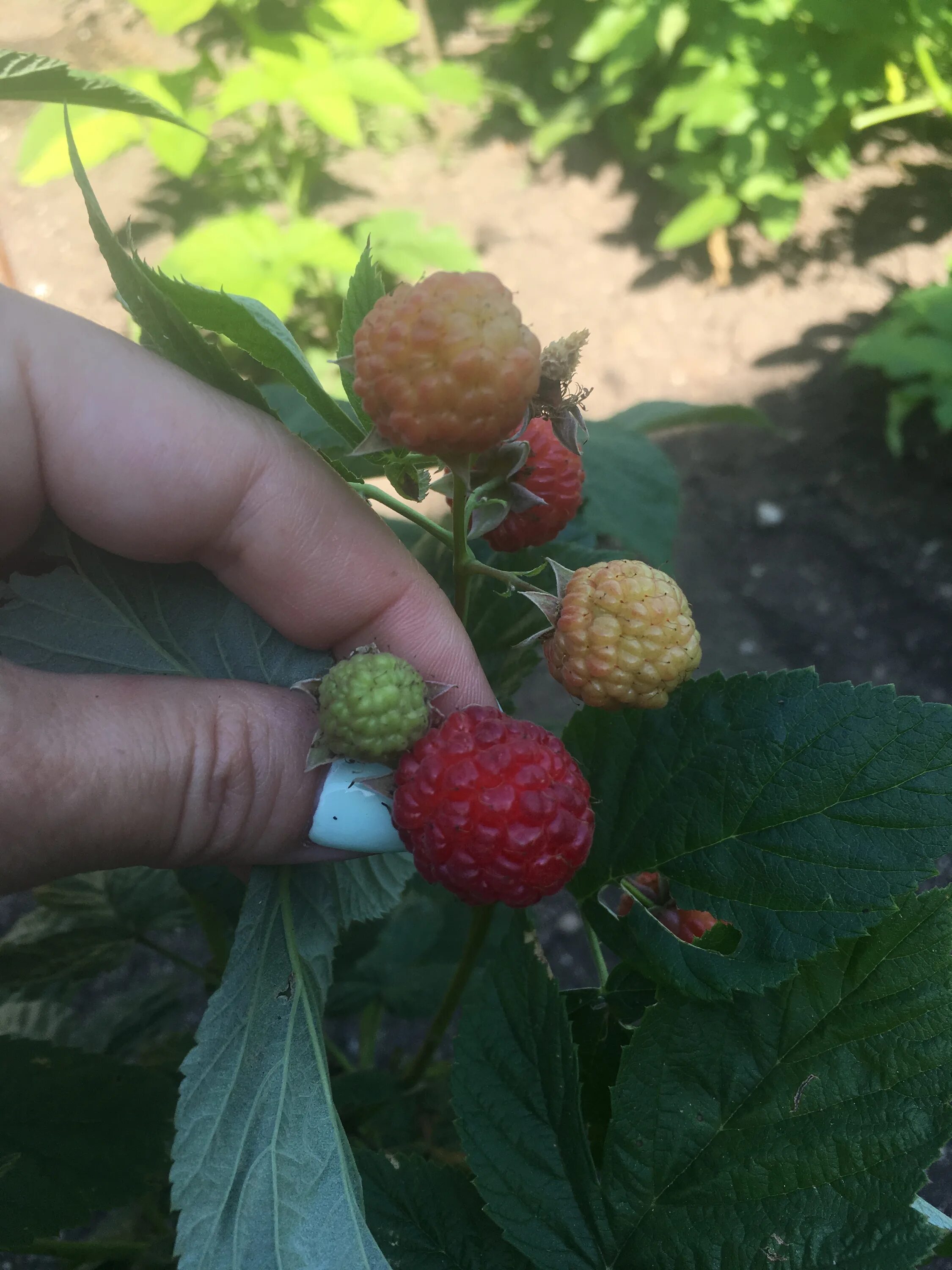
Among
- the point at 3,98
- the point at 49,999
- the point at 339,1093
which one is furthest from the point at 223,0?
the point at 339,1093

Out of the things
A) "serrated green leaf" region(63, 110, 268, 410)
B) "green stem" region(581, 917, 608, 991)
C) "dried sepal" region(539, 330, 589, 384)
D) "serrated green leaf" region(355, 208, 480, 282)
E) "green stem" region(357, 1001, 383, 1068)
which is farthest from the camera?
"serrated green leaf" region(355, 208, 480, 282)

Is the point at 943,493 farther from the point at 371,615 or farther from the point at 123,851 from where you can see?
the point at 123,851

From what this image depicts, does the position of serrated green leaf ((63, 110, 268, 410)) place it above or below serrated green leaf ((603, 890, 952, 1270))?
above

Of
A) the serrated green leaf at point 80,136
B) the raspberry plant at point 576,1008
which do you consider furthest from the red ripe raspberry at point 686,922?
the serrated green leaf at point 80,136

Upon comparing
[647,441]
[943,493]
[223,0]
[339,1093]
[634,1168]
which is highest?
[223,0]

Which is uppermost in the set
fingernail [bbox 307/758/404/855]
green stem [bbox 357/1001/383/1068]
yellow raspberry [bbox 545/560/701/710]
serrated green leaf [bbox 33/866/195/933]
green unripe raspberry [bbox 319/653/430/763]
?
yellow raspberry [bbox 545/560/701/710]

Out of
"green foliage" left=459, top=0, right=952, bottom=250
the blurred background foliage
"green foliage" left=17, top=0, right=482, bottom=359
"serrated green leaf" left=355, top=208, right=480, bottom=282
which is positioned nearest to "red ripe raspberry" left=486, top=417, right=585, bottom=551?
"green foliage" left=17, top=0, right=482, bottom=359

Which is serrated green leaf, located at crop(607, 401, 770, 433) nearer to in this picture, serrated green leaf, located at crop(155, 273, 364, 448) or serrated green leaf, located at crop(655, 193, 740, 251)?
serrated green leaf, located at crop(155, 273, 364, 448)
